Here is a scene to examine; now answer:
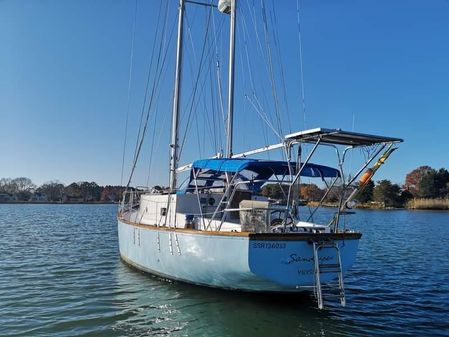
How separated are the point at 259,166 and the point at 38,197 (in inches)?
7609

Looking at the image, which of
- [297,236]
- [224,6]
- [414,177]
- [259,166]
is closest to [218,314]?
[297,236]

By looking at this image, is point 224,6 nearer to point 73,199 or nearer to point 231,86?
point 231,86

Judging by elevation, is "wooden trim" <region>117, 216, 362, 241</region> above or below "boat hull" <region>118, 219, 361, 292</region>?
above

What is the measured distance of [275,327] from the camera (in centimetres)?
1020

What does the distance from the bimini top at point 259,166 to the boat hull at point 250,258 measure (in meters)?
2.05

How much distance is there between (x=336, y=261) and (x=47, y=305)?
7.82 m

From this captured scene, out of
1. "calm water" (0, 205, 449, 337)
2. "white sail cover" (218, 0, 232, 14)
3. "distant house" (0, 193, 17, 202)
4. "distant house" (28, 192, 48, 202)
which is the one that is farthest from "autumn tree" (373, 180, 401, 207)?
"distant house" (0, 193, 17, 202)

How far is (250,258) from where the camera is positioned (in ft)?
35.8

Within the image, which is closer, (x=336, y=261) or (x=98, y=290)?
(x=336, y=261)

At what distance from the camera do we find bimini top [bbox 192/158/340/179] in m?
12.7

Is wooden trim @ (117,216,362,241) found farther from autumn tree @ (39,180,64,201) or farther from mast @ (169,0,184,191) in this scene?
autumn tree @ (39,180,64,201)

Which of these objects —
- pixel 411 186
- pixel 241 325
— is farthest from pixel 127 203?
pixel 411 186

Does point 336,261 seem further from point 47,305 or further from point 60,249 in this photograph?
point 60,249

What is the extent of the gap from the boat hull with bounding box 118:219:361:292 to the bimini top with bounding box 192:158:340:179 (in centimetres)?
205
